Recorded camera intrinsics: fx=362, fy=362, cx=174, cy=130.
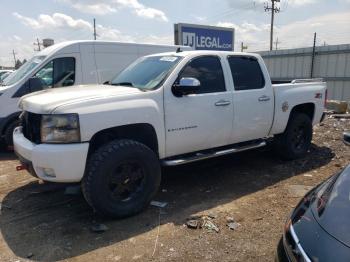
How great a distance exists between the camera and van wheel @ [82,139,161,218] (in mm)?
3936

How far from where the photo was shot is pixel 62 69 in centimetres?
823

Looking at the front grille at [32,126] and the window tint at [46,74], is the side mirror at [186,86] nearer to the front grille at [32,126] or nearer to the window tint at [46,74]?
the front grille at [32,126]

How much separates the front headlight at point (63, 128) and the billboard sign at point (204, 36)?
1042cm

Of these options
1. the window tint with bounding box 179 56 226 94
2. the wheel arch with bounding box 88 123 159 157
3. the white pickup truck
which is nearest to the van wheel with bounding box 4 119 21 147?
the white pickup truck

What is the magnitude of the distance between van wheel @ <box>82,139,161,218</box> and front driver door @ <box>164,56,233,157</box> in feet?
1.51

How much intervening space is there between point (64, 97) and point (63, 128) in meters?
0.43

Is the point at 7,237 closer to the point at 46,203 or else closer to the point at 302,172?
the point at 46,203

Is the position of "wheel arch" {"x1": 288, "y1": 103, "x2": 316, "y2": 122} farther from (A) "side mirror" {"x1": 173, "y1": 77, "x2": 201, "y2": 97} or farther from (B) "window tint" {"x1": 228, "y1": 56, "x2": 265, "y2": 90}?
(A) "side mirror" {"x1": 173, "y1": 77, "x2": 201, "y2": 97}

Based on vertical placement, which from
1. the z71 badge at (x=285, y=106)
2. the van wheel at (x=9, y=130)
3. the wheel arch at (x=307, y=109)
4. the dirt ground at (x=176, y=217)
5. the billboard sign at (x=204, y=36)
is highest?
the billboard sign at (x=204, y=36)

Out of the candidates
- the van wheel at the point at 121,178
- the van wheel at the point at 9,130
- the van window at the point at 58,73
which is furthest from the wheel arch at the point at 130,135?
the van window at the point at 58,73

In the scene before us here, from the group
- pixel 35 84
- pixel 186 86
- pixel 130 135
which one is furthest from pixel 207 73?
pixel 35 84

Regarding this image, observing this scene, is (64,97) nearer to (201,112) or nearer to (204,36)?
(201,112)

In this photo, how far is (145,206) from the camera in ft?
14.4

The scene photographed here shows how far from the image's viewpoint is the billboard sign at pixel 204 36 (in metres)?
13.7
